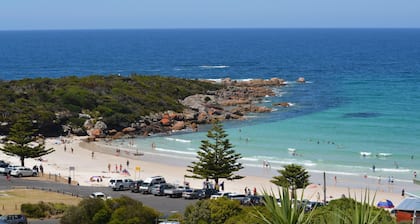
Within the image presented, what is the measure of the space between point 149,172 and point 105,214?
71.2 ft

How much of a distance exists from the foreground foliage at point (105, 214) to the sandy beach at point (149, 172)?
12.6 m

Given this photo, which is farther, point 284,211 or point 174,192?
point 174,192

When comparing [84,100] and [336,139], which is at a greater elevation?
[84,100]

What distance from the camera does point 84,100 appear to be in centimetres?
6906

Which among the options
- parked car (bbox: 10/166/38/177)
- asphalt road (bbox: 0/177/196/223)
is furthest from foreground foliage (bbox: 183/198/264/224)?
parked car (bbox: 10/166/38/177)

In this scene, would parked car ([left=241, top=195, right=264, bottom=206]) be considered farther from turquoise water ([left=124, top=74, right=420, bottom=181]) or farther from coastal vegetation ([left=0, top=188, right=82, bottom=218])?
turquoise water ([left=124, top=74, right=420, bottom=181])

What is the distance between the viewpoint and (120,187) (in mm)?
35719

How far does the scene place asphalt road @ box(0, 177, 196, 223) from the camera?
3028 cm

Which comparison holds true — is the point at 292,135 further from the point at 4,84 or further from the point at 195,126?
the point at 4,84

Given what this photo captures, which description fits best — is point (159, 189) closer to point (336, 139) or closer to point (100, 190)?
point (100, 190)

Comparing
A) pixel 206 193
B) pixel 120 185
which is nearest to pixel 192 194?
pixel 206 193

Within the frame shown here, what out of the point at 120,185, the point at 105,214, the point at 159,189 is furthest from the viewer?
the point at 120,185

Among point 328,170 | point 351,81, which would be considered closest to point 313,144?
point 328,170

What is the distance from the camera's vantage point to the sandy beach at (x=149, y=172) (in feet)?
128
